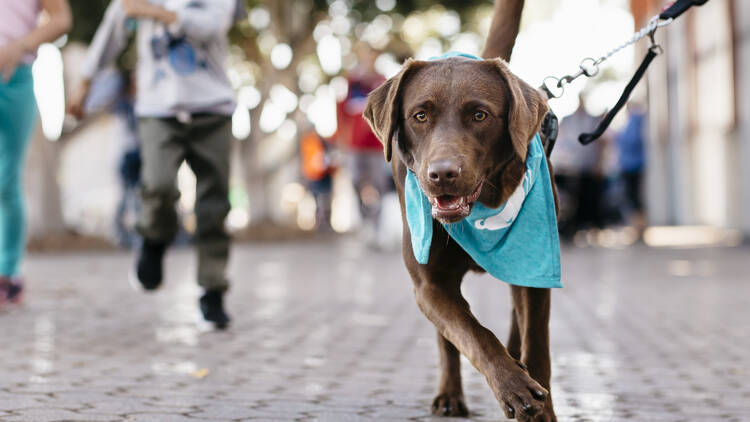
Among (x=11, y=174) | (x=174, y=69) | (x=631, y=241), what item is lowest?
(x=631, y=241)

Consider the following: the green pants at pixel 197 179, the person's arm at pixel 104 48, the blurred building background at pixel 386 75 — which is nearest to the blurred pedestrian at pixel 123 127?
the blurred building background at pixel 386 75

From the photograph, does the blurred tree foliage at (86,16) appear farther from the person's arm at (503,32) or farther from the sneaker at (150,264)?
the person's arm at (503,32)

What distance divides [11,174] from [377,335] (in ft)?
8.42

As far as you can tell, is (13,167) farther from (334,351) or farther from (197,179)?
(334,351)

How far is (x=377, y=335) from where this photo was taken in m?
6.00

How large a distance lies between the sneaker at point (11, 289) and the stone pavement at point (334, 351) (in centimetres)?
8

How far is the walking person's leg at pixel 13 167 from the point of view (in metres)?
6.50

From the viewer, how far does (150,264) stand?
245 inches

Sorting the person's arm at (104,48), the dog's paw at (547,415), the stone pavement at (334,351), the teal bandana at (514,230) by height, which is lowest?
the stone pavement at (334,351)

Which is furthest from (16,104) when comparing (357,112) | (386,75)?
(386,75)

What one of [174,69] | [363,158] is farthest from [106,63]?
[363,158]

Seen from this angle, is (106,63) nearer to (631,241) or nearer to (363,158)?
(363,158)

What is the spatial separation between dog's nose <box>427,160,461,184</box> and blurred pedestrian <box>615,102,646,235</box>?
13494 mm

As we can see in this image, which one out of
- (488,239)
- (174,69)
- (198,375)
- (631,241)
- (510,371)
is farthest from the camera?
(631,241)
